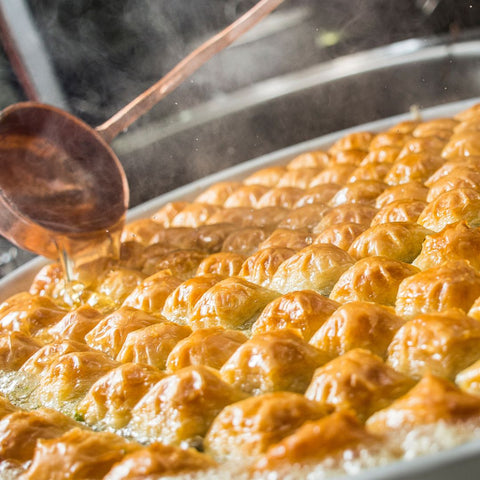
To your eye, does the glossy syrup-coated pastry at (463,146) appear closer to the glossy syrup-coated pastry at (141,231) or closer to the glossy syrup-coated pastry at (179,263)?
the glossy syrup-coated pastry at (179,263)

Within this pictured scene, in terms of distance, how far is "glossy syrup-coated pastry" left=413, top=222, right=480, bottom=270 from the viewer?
151cm

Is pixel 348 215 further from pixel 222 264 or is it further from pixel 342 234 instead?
pixel 222 264

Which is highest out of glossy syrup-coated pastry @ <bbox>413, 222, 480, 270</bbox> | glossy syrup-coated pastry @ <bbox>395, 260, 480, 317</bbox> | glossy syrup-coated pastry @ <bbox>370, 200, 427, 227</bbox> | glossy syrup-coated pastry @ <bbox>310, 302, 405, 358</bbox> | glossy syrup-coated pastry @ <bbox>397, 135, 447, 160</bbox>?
glossy syrup-coated pastry @ <bbox>397, 135, 447, 160</bbox>

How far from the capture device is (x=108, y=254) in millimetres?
2430

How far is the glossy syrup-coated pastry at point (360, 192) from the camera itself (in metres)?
2.21

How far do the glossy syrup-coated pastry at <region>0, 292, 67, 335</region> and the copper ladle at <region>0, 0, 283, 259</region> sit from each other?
267mm

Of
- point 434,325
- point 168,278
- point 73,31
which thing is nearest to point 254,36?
point 73,31

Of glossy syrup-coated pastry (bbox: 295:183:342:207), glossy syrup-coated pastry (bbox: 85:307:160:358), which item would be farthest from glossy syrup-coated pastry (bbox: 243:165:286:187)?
glossy syrup-coated pastry (bbox: 85:307:160:358)

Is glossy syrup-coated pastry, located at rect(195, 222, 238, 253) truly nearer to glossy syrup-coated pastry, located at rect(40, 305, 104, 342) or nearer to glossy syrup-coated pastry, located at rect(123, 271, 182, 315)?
glossy syrup-coated pastry, located at rect(123, 271, 182, 315)

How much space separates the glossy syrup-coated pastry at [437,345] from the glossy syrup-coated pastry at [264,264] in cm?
61

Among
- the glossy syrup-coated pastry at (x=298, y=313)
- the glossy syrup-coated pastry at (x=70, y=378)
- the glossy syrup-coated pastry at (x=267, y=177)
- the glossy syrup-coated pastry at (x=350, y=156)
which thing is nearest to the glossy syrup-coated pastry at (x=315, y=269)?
the glossy syrup-coated pastry at (x=298, y=313)

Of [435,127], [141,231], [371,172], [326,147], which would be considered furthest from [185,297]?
[326,147]

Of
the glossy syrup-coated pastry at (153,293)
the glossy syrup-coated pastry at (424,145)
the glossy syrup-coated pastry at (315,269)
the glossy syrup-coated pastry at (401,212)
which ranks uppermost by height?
the glossy syrup-coated pastry at (424,145)

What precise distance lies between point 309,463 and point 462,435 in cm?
24
